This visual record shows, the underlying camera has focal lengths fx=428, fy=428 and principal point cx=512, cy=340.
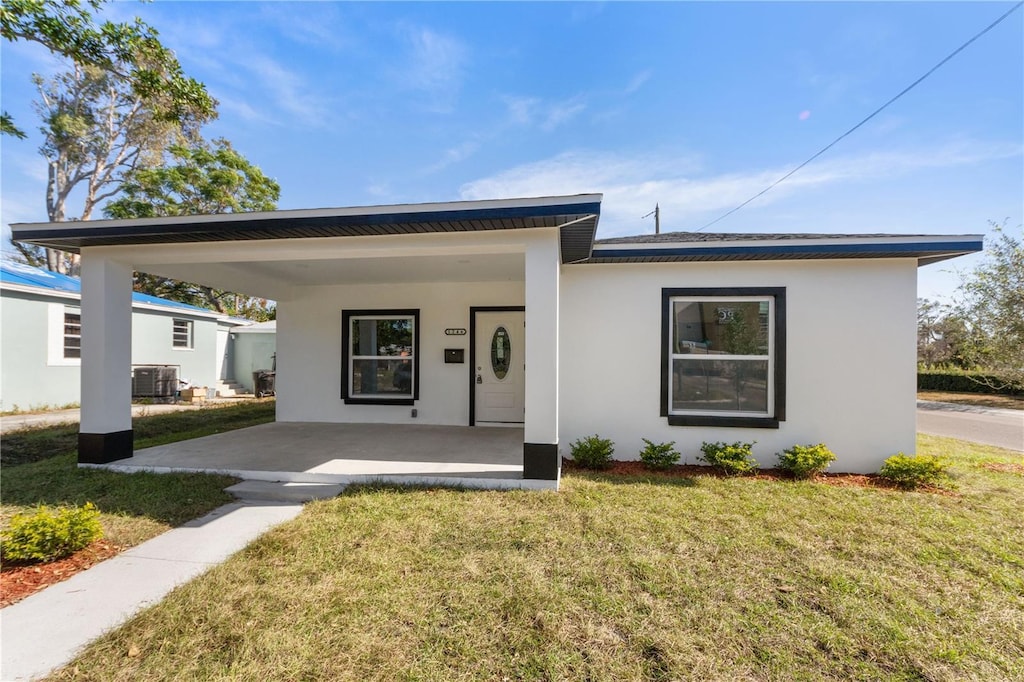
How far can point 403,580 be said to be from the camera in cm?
275

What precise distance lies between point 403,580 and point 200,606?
113 centimetres

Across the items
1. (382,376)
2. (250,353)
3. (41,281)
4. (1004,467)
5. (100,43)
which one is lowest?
(1004,467)

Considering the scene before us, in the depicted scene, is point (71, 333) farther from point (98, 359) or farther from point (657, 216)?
point (657, 216)

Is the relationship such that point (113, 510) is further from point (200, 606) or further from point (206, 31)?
point (206, 31)

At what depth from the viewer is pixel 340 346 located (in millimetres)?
8305

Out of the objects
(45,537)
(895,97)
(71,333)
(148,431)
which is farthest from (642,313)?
(71,333)

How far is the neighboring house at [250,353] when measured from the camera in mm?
16609

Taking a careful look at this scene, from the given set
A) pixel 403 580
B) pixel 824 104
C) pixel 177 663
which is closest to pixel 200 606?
pixel 177 663

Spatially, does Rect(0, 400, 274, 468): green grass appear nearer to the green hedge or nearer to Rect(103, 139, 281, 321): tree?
Rect(103, 139, 281, 321): tree

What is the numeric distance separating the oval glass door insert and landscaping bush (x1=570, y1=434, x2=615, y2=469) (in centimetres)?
275

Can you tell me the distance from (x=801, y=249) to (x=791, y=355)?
133 centimetres

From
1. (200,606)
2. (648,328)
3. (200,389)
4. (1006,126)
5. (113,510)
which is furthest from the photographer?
(200,389)

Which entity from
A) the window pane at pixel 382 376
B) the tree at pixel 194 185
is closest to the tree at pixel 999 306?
the window pane at pixel 382 376

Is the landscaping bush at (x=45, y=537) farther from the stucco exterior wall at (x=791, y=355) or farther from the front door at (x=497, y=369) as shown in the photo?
the front door at (x=497, y=369)
